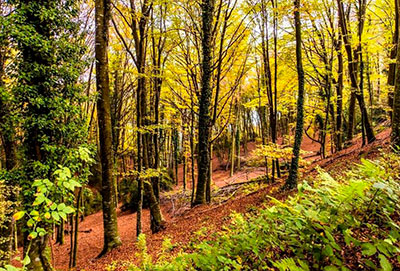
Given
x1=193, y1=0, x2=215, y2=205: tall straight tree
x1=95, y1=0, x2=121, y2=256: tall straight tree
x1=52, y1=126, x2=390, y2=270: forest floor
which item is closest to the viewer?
x1=52, y1=126, x2=390, y2=270: forest floor

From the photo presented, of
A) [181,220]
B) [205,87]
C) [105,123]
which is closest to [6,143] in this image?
[105,123]

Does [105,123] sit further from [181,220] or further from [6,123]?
[181,220]

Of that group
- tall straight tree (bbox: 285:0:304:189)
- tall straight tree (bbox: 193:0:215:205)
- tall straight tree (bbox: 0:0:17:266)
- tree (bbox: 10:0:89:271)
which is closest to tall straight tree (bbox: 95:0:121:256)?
tree (bbox: 10:0:89:271)

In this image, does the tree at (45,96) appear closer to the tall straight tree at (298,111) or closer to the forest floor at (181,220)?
the forest floor at (181,220)

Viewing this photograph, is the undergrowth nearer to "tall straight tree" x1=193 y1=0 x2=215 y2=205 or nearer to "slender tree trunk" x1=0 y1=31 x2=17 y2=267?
"tall straight tree" x1=193 y1=0 x2=215 y2=205

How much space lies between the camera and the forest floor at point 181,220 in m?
6.08

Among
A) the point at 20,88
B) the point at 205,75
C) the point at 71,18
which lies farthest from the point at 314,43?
the point at 20,88

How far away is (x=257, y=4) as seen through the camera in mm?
7648

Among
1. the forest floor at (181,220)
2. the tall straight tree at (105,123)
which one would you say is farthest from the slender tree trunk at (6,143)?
the tall straight tree at (105,123)

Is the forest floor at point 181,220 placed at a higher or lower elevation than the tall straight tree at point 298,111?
lower

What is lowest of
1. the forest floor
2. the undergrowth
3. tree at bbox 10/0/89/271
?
the forest floor

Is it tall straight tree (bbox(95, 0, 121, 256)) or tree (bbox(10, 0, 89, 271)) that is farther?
tall straight tree (bbox(95, 0, 121, 256))

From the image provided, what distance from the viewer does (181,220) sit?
27.2ft

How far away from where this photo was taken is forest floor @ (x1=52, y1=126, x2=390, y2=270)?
608 cm
